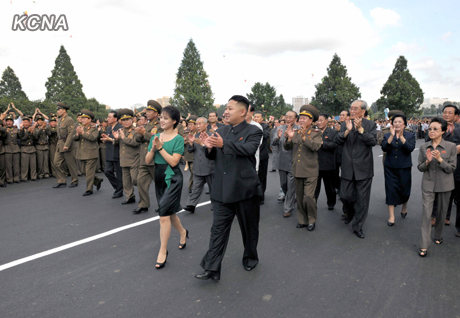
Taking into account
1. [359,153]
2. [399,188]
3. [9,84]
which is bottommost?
[399,188]

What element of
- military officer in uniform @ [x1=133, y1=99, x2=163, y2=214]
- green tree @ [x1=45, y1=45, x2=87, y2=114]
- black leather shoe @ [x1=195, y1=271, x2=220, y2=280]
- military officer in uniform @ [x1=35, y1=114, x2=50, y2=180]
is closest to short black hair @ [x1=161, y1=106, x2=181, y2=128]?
military officer in uniform @ [x1=133, y1=99, x2=163, y2=214]

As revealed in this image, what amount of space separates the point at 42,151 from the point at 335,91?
165ft

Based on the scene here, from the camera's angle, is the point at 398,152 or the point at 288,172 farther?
the point at 288,172

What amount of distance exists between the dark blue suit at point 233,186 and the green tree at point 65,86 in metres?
50.5

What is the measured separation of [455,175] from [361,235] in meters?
2.02

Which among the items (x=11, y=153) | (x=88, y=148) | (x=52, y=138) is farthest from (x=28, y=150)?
(x=88, y=148)

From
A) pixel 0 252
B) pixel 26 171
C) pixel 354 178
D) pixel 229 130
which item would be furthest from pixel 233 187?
pixel 26 171

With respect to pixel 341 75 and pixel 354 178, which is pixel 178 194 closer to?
pixel 354 178

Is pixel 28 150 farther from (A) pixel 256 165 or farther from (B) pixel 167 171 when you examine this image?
(A) pixel 256 165

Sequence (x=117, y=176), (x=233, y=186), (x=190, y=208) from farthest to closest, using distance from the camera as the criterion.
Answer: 1. (x=117, y=176)
2. (x=190, y=208)
3. (x=233, y=186)

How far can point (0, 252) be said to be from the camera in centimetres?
438

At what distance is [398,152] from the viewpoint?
5.45 meters

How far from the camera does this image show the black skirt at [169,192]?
3787 mm

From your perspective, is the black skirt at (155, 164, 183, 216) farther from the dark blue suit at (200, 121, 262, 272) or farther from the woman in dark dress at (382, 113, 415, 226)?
the woman in dark dress at (382, 113, 415, 226)
